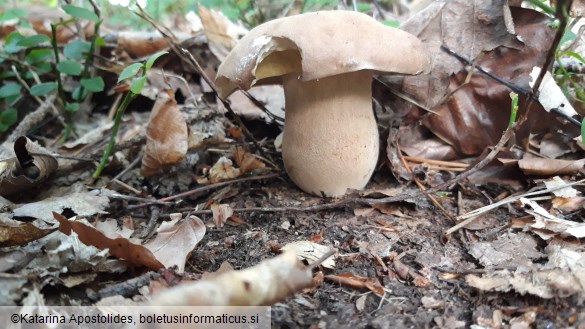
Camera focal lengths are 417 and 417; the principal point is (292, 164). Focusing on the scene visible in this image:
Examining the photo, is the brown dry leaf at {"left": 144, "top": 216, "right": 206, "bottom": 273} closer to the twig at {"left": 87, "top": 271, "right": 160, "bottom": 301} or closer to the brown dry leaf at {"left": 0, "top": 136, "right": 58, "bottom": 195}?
the twig at {"left": 87, "top": 271, "right": 160, "bottom": 301}

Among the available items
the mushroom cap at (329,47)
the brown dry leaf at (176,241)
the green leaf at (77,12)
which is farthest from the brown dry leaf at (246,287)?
the green leaf at (77,12)

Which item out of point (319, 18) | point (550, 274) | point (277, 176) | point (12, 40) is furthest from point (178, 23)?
point (550, 274)

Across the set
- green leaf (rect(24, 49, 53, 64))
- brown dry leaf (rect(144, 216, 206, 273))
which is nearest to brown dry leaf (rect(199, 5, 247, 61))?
green leaf (rect(24, 49, 53, 64))

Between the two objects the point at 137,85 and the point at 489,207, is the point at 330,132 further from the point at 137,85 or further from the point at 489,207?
the point at 137,85

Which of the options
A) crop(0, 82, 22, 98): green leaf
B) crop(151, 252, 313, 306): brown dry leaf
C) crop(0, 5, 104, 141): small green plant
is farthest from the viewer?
crop(0, 82, 22, 98): green leaf

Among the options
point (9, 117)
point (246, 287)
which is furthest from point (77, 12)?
point (246, 287)

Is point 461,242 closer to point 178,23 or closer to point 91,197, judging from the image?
point 91,197

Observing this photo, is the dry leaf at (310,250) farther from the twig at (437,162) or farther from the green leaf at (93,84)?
the green leaf at (93,84)
